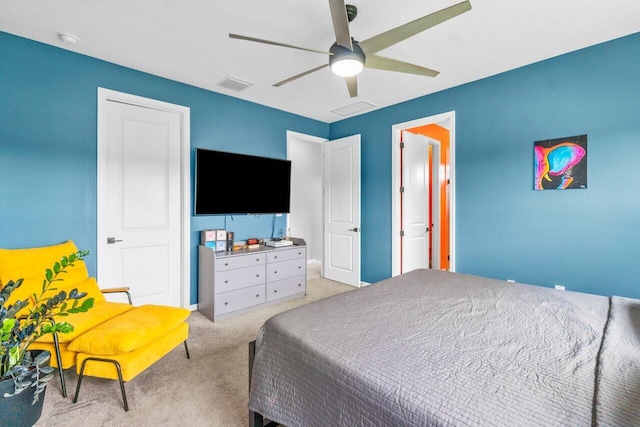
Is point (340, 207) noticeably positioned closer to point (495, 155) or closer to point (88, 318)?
point (495, 155)

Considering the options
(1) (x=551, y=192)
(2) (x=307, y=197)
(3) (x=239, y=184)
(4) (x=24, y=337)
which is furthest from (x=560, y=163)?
(2) (x=307, y=197)

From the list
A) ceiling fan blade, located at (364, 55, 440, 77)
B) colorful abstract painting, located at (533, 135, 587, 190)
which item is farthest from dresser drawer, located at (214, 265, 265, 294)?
colorful abstract painting, located at (533, 135, 587, 190)

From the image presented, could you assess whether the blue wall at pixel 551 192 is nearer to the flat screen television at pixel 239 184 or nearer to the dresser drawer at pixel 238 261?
the flat screen television at pixel 239 184

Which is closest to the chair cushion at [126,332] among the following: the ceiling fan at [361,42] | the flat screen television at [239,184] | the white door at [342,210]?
the flat screen television at [239,184]

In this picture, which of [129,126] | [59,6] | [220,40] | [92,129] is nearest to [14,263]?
[92,129]

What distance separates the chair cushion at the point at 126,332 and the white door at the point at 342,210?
2.83m

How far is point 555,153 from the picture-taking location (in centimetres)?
279

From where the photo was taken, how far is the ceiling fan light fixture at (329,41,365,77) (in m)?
1.88

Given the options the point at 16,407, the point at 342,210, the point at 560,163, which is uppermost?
the point at 560,163

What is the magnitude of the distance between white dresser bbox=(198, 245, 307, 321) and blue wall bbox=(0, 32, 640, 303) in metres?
0.36

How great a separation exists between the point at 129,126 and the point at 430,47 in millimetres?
3102

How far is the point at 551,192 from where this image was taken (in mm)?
2832

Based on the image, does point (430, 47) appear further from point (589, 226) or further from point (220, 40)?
point (589, 226)

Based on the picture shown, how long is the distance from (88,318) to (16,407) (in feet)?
2.76
